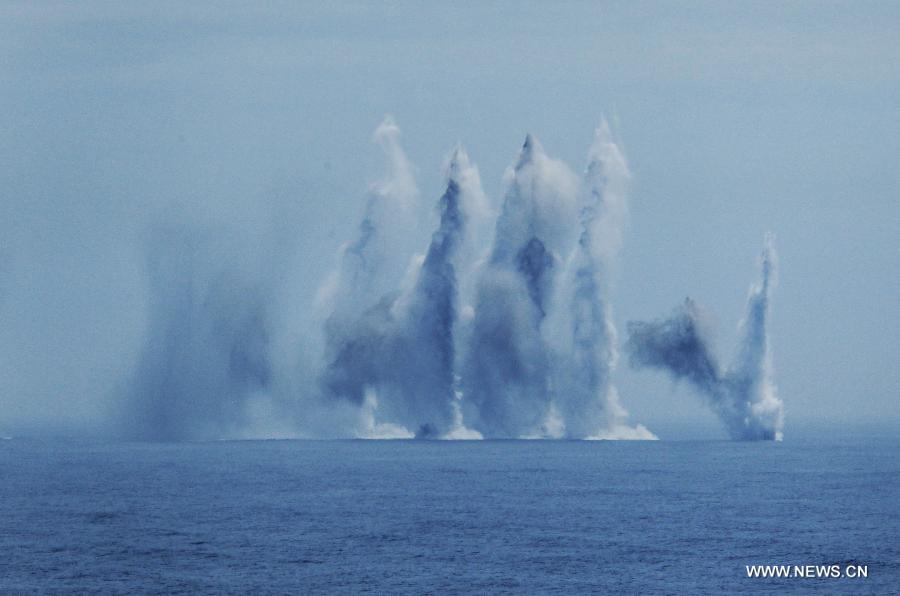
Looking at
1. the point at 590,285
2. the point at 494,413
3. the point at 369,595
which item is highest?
the point at 590,285

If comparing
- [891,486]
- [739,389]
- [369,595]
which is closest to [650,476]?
[891,486]

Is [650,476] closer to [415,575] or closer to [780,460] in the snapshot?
[780,460]

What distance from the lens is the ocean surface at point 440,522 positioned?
67.2 metres

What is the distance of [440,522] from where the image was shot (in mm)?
84562

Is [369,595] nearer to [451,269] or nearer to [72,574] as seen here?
[72,574]

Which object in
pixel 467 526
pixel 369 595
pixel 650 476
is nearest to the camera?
pixel 369 595

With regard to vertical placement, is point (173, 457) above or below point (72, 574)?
above

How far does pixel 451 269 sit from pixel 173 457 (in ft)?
106

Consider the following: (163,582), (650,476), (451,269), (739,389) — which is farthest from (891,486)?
(163,582)

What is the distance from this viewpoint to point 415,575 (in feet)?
222

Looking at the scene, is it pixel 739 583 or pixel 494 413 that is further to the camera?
pixel 494 413

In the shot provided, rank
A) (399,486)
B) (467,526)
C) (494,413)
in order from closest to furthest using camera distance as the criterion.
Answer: (467,526) → (399,486) → (494,413)

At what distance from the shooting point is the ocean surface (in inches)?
2648

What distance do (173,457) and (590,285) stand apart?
40.1 m
